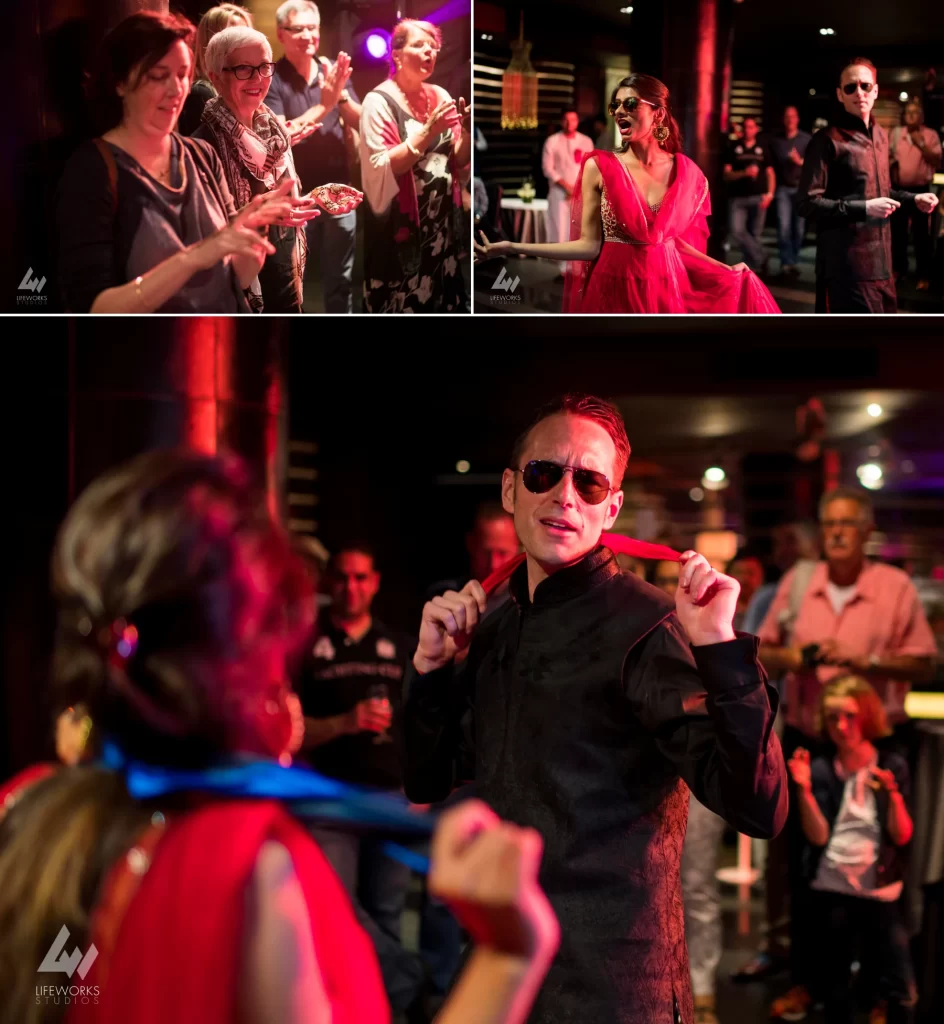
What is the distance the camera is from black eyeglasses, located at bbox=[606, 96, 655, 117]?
386 cm

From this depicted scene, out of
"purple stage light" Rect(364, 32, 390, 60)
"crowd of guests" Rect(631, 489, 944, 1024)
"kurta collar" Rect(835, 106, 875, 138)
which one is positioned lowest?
"crowd of guests" Rect(631, 489, 944, 1024)

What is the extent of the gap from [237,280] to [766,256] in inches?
66.2

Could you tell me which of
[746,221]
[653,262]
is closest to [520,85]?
[653,262]

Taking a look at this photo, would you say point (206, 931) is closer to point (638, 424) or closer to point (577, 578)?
point (577, 578)

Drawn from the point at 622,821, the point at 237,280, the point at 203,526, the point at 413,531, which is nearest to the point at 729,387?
the point at 413,531

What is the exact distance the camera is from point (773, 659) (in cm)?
467

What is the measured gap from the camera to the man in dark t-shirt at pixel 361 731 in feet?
13.9

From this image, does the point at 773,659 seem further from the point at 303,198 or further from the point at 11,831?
the point at 11,831

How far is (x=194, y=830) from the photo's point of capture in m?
1.10

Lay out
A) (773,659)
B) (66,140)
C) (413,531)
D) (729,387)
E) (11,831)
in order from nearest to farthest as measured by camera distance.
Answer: (11,831) < (66,140) < (773,659) < (729,387) < (413,531)

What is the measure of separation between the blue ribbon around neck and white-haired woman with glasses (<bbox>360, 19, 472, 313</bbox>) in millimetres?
3151

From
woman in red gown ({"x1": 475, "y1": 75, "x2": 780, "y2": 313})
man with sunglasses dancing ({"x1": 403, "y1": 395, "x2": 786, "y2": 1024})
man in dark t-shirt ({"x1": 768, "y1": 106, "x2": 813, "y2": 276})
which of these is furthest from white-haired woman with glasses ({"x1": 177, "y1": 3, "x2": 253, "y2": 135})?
man with sunglasses dancing ({"x1": 403, "y1": 395, "x2": 786, "y2": 1024})

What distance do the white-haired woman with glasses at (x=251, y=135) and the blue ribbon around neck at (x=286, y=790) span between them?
10.1 feet

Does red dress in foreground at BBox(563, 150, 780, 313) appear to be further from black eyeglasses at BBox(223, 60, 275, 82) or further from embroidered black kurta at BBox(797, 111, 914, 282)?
black eyeglasses at BBox(223, 60, 275, 82)
